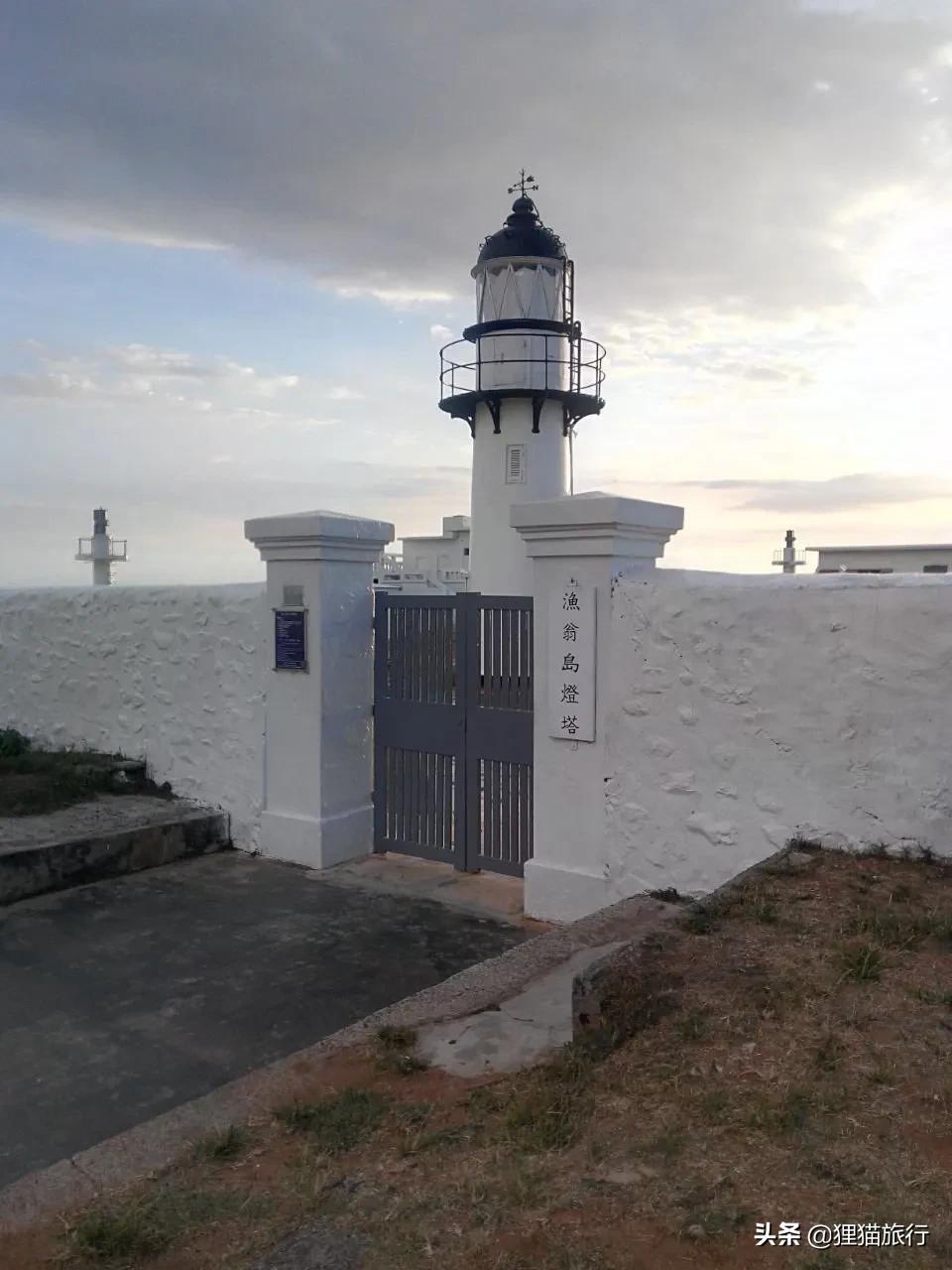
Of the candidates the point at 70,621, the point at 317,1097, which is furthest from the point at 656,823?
the point at 70,621

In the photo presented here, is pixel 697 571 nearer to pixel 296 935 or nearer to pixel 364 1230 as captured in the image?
pixel 296 935

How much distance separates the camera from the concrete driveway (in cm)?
416

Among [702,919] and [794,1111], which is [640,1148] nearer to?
[794,1111]

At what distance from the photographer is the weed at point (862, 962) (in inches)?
145

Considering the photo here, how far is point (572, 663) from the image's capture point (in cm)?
625

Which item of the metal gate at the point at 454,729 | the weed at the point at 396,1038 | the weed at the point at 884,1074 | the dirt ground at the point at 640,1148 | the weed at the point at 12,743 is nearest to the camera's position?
the dirt ground at the point at 640,1148

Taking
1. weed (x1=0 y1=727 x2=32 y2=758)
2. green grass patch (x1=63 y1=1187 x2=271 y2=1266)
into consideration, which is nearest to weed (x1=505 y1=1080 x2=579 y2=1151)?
green grass patch (x1=63 y1=1187 x2=271 y2=1266)

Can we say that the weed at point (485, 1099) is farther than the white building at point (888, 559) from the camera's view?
No

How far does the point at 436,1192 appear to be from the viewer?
2695 millimetres

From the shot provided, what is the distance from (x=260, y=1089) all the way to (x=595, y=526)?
368cm

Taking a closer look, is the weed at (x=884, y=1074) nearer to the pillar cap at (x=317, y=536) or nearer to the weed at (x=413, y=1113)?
the weed at (x=413, y=1113)

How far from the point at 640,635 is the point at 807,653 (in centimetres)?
98

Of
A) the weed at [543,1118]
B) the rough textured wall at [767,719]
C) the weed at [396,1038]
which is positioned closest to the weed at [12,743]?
the rough textured wall at [767,719]

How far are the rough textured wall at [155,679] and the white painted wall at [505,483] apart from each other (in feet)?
30.7
